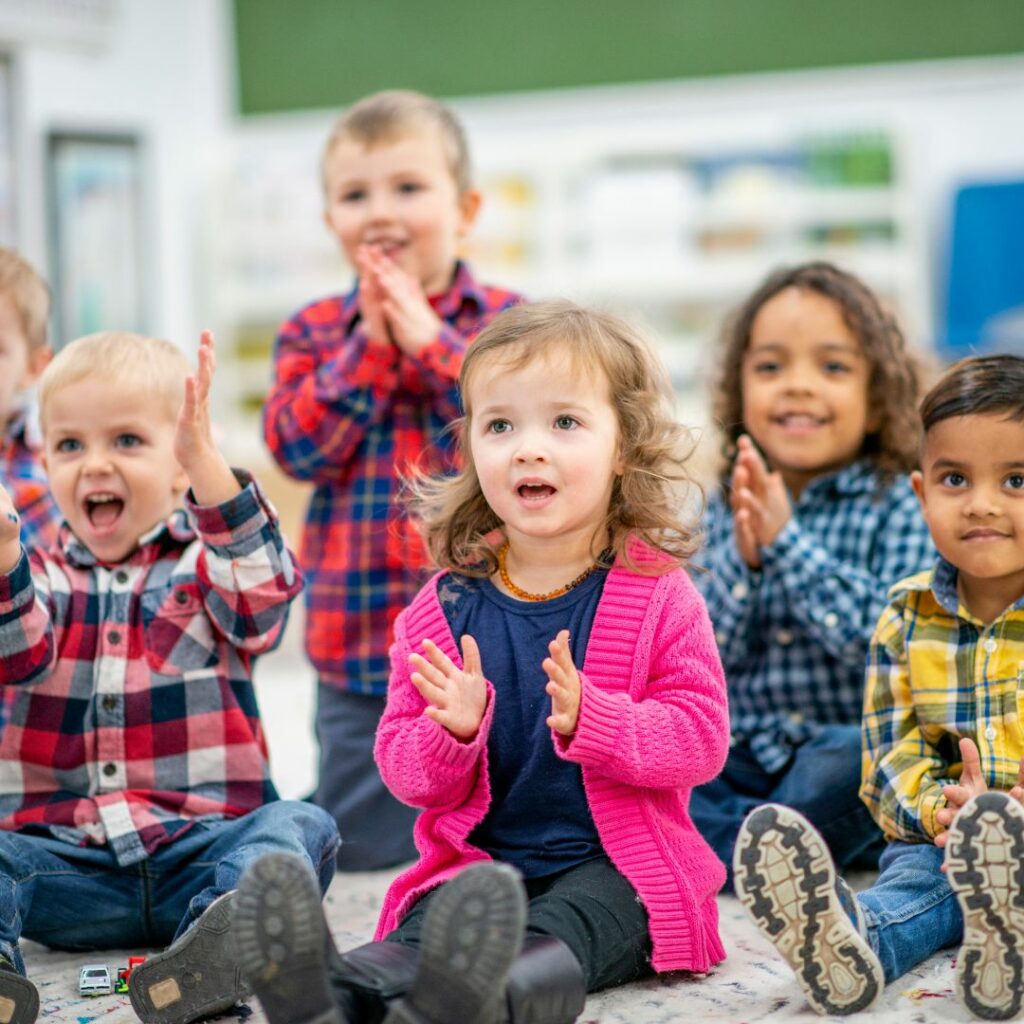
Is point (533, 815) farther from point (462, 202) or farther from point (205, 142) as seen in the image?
point (205, 142)

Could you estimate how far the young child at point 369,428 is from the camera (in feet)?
6.44

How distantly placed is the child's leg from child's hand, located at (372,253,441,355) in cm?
65

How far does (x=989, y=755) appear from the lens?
4.82 feet

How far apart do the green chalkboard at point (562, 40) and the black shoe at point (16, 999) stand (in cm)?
453

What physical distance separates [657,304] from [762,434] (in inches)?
126

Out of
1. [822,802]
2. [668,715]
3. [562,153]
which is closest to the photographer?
[668,715]

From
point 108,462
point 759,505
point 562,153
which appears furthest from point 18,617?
point 562,153

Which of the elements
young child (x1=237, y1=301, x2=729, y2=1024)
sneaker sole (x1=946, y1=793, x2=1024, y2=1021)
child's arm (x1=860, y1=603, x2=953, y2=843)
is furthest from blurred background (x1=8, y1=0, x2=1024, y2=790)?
sneaker sole (x1=946, y1=793, x2=1024, y2=1021)

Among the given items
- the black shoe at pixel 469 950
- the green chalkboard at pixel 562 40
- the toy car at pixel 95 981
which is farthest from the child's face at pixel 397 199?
the green chalkboard at pixel 562 40

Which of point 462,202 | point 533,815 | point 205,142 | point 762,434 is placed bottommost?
point 533,815

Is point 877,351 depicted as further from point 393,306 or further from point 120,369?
point 120,369

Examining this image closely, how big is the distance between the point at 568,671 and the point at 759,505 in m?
0.60

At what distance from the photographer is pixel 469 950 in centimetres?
109

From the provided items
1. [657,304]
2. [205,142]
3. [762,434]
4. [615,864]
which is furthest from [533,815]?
[205,142]
